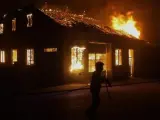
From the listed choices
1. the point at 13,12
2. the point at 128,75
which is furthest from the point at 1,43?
the point at 128,75

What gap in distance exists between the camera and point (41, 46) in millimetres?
29500

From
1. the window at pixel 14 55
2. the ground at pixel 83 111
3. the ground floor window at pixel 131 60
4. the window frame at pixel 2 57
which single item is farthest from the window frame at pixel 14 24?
the ground at pixel 83 111

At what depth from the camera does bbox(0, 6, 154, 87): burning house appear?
28.2m

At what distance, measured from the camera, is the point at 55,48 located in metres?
28.5

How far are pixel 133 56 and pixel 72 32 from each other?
10839 mm

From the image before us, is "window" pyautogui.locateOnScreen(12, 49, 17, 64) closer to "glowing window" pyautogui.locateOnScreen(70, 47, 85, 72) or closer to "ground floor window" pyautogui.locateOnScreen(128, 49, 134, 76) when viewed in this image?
"glowing window" pyautogui.locateOnScreen(70, 47, 85, 72)

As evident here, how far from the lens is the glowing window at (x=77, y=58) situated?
2932 centimetres

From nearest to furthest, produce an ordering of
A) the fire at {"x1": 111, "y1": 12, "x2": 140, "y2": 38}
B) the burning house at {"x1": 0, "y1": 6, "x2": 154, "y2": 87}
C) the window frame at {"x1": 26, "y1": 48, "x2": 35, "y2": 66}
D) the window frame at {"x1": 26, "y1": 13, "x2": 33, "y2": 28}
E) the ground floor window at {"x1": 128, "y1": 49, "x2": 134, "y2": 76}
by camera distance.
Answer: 1. the burning house at {"x1": 0, "y1": 6, "x2": 154, "y2": 87}
2. the window frame at {"x1": 26, "y1": 48, "x2": 35, "y2": 66}
3. the window frame at {"x1": 26, "y1": 13, "x2": 33, "y2": 28}
4. the ground floor window at {"x1": 128, "y1": 49, "x2": 134, "y2": 76}
5. the fire at {"x1": 111, "y1": 12, "x2": 140, "y2": 38}

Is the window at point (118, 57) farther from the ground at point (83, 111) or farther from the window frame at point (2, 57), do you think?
the ground at point (83, 111)

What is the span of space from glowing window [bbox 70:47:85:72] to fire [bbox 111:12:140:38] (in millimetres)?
14160

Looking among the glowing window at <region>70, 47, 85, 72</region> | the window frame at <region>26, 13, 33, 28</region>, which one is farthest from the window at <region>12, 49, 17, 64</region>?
the glowing window at <region>70, 47, 85, 72</region>

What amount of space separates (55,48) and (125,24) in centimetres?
1856

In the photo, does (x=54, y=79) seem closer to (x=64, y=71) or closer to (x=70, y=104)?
(x=64, y=71)

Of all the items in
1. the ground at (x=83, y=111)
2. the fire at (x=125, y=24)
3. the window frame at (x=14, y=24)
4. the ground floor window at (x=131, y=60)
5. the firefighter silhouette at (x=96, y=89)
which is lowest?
the ground at (x=83, y=111)
